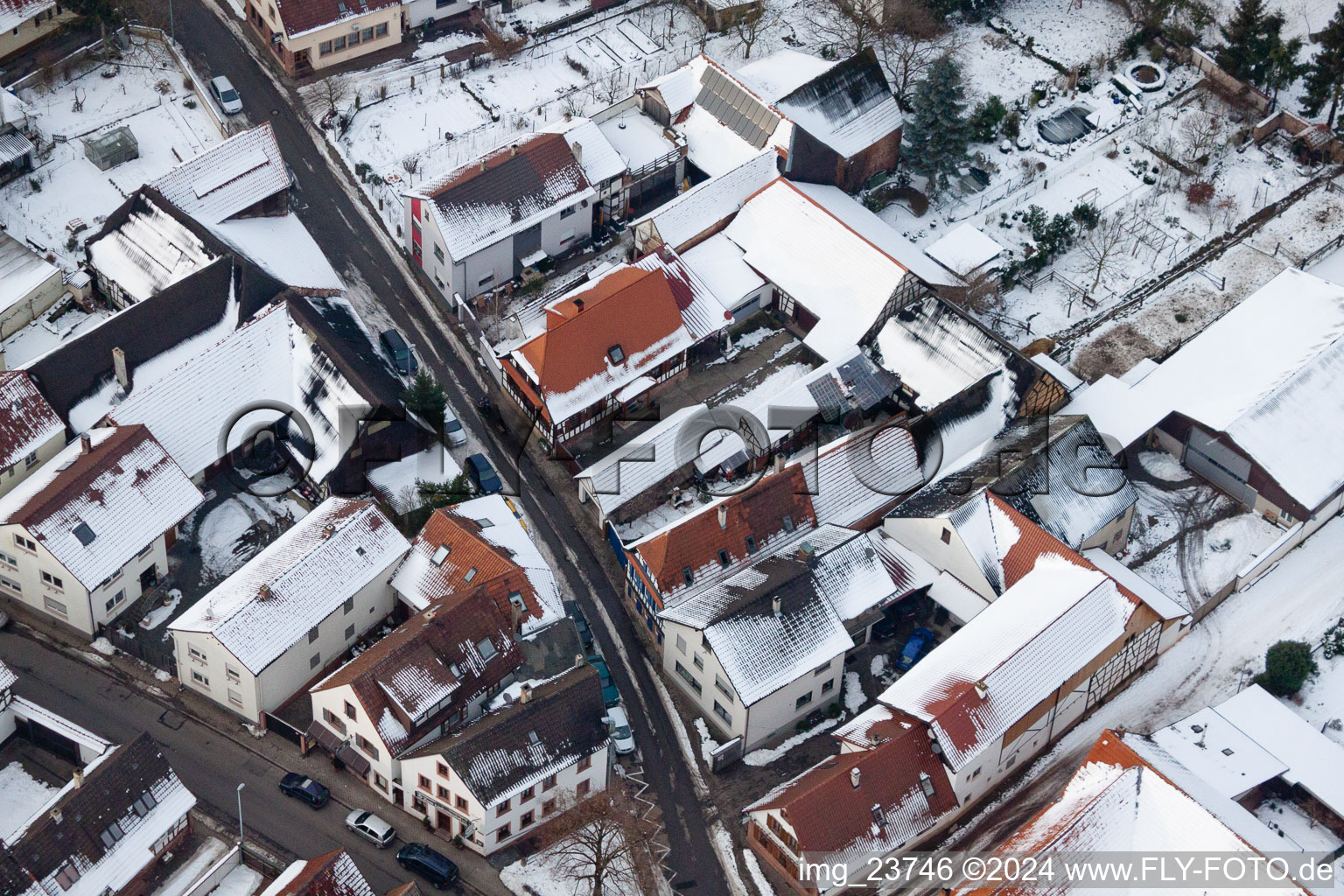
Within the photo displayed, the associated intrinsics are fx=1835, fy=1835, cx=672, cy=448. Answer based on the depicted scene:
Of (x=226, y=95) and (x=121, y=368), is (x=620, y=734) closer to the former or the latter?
(x=121, y=368)

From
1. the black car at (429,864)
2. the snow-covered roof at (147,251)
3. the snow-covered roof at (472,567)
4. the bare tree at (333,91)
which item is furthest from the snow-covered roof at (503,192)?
the black car at (429,864)

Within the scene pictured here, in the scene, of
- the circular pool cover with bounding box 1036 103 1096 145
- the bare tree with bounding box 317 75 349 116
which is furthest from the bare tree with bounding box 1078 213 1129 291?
the bare tree with bounding box 317 75 349 116

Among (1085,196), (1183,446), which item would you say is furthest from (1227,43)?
(1183,446)

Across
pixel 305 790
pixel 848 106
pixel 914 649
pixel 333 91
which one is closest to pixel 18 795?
pixel 305 790

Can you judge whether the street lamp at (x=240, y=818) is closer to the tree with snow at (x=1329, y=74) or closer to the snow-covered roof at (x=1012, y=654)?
the snow-covered roof at (x=1012, y=654)

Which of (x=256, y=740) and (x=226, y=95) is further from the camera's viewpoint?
(x=226, y=95)

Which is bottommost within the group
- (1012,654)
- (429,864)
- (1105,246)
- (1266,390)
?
(1266,390)
